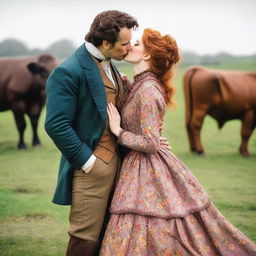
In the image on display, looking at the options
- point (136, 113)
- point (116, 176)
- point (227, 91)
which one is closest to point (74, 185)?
point (116, 176)

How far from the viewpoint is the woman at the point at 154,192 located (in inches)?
119

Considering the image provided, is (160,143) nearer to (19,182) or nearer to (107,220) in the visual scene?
(107,220)

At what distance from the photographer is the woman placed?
303cm

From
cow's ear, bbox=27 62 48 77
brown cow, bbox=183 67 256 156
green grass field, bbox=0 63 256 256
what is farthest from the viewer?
cow's ear, bbox=27 62 48 77

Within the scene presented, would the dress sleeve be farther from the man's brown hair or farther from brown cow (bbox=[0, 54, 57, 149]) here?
brown cow (bbox=[0, 54, 57, 149])

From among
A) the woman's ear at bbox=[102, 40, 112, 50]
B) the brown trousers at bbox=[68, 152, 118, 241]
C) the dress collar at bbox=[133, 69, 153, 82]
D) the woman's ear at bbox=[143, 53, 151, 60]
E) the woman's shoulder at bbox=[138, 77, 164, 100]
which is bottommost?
the brown trousers at bbox=[68, 152, 118, 241]

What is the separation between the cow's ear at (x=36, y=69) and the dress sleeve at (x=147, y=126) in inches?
265

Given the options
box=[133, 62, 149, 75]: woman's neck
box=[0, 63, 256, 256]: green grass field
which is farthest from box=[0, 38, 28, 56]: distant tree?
box=[133, 62, 149, 75]: woman's neck

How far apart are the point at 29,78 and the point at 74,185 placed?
21.8ft

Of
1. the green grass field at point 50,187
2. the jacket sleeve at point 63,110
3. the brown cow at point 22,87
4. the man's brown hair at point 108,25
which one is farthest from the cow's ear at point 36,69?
the jacket sleeve at point 63,110

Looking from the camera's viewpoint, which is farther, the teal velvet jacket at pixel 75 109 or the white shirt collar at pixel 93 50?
the white shirt collar at pixel 93 50

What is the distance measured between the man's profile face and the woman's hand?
0.33 metres

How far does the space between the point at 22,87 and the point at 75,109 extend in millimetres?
6633

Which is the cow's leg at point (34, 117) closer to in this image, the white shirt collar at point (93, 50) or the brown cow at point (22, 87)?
the brown cow at point (22, 87)
